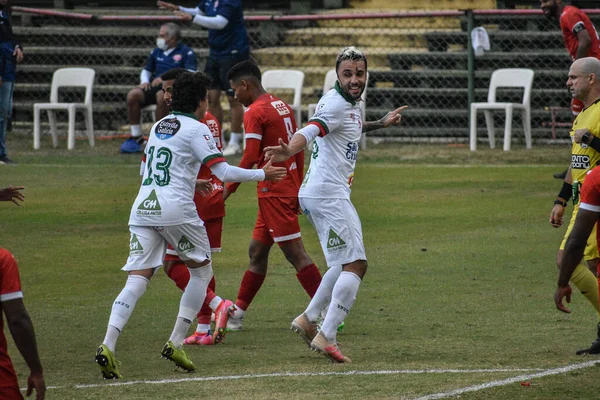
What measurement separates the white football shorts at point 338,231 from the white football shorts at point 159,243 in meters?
0.89

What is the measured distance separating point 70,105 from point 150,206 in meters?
13.8

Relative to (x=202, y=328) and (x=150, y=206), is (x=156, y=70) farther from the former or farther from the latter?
(x=150, y=206)

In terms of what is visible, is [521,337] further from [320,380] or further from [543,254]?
[543,254]

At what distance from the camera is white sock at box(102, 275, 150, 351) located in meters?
7.61

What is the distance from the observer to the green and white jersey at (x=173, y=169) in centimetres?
784

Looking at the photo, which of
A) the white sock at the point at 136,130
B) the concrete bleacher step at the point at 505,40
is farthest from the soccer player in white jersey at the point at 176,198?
the concrete bleacher step at the point at 505,40

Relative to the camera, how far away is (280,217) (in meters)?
9.34

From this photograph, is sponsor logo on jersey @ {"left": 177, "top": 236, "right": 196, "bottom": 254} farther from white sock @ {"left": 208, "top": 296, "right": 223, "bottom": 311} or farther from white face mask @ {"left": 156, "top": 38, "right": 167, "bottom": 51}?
white face mask @ {"left": 156, "top": 38, "right": 167, "bottom": 51}

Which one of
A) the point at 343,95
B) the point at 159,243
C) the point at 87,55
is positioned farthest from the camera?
the point at 87,55

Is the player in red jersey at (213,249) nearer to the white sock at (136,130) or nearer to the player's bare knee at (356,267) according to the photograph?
the player's bare knee at (356,267)

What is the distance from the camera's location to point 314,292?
933 cm

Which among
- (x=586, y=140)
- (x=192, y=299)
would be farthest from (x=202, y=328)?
(x=586, y=140)

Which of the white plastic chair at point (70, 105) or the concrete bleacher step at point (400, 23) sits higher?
the concrete bleacher step at point (400, 23)

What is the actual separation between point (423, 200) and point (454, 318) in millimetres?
6638
